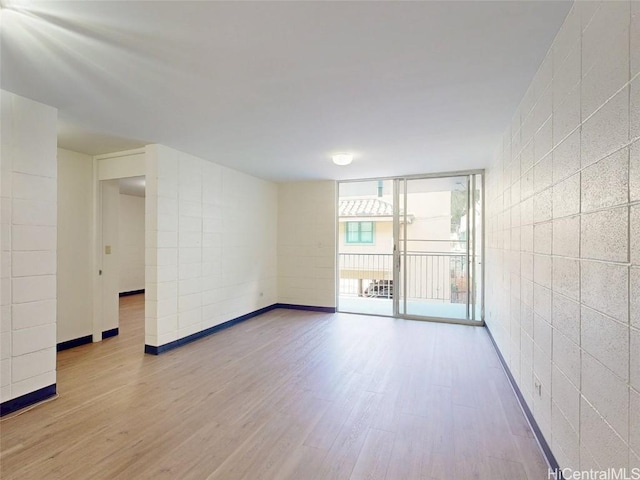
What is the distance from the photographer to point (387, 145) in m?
3.62

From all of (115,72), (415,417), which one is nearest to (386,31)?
(115,72)

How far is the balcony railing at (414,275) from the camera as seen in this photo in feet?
17.5

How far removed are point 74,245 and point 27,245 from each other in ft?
5.66

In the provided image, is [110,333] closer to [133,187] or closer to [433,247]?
[133,187]

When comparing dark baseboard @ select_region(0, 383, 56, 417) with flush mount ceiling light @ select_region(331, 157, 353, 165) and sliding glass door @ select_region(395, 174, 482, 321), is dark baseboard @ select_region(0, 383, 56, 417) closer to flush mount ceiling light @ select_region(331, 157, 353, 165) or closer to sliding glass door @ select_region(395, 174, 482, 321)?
flush mount ceiling light @ select_region(331, 157, 353, 165)

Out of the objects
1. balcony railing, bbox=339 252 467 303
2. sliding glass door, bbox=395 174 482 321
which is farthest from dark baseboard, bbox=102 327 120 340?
balcony railing, bbox=339 252 467 303

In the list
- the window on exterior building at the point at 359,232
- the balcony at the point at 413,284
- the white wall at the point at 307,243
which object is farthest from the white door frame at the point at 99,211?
the window on exterior building at the point at 359,232

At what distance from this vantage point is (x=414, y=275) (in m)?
6.14

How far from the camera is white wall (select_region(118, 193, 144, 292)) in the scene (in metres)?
7.50

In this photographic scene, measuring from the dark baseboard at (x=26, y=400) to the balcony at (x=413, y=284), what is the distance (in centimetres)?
433

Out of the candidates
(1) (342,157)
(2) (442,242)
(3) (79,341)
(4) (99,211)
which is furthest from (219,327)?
(2) (442,242)

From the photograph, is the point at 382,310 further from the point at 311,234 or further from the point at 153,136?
the point at 153,136

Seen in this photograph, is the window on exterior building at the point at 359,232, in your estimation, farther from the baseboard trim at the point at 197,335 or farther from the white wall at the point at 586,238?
the white wall at the point at 586,238

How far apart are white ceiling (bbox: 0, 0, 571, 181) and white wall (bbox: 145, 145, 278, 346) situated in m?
0.73
